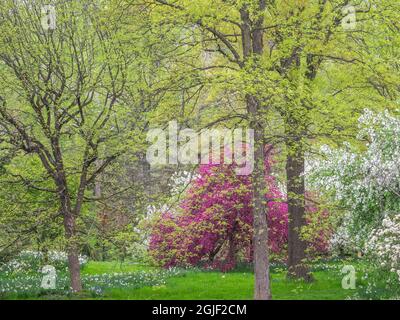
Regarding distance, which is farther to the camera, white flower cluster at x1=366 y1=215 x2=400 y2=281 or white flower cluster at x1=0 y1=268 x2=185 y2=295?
white flower cluster at x1=0 y1=268 x2=185 y2=295

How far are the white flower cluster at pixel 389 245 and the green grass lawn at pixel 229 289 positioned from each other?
2.68 metres

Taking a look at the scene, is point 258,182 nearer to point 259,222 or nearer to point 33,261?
point 259,222

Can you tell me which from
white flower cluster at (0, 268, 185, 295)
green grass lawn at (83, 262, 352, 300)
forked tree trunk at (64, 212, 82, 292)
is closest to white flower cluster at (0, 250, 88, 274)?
white flower cluster at (0, 268, 185, 295)

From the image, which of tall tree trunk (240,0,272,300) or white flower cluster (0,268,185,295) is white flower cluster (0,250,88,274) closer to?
white flower cluster (0,268,185,295)

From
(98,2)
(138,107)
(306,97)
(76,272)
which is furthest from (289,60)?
(76,272)

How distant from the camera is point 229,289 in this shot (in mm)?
14984

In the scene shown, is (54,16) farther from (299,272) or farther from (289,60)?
(299,272)

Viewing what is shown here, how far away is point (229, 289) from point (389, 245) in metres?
6.29

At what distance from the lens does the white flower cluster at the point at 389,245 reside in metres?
9.45

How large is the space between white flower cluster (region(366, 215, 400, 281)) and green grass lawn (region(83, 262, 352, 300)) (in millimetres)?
2680

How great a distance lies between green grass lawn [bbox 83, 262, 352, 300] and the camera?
13.8 metres

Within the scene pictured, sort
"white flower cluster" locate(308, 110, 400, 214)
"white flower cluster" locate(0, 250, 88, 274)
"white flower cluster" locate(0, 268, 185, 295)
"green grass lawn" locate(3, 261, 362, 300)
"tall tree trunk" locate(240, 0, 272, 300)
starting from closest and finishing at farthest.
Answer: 1. "white flower cluster" locate(308, 110, 400, 214)
2. "tall tree trunk" locate(240, 0, 272, 300)
3. "green grass lawn" locate(3, 261, 362, 300)
4. "white flower cluster" locate(0, 268, 185, 295)
5. "white flower cluster" locate(0, 250, 88, 274)

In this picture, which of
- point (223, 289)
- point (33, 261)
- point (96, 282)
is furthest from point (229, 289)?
point (33, 261)

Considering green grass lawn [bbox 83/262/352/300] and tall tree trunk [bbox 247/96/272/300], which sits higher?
tall tree trunk [bbox 247/96/272/300]
